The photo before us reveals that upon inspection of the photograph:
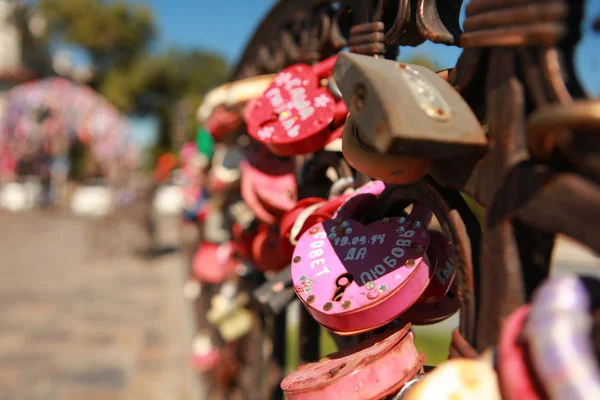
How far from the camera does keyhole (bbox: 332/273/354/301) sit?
0.62 m

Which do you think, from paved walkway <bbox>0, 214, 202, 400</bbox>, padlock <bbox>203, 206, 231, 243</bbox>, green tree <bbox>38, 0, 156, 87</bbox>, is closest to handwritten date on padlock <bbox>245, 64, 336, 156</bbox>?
padlock <bbox>203, 206, 231, 243</bbox>

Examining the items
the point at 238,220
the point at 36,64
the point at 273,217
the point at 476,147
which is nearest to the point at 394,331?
the point at 476,147

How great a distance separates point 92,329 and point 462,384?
389cm

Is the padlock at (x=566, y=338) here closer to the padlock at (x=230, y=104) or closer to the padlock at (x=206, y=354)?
the padlock at (x=230, y=104)

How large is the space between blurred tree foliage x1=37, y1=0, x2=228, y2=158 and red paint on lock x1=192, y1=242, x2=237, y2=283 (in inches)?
660

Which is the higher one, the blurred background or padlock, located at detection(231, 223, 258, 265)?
padlock, located at detection(231, 223, 258, 265)

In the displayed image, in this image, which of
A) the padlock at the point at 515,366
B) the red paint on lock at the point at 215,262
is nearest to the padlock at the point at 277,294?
the padlock at the point at 515,366

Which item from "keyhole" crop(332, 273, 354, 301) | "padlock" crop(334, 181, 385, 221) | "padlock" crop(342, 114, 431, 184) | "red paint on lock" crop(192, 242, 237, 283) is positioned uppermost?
"padlock" crop(342, 114, 431, 184)

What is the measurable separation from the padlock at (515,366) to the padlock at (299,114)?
1.52ft

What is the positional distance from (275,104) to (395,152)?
0.46 m

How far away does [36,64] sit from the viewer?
16.2 meters

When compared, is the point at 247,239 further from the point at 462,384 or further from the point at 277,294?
the point at 462,384

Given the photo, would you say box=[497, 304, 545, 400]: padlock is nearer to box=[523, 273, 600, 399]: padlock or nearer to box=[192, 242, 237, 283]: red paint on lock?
box=[523, 273, 600, 399]: padlock

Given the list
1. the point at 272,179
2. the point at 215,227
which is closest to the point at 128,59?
the point at 215,227
